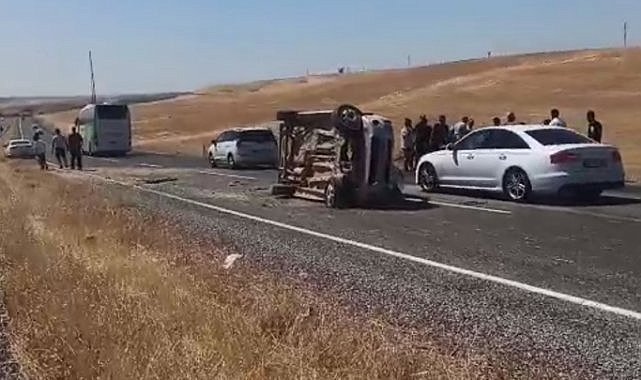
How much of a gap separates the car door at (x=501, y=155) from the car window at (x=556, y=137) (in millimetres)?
284

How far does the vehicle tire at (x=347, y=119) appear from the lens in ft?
64.6

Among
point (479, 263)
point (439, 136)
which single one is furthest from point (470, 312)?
point (439, 136)

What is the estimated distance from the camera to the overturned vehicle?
19734 millimetres

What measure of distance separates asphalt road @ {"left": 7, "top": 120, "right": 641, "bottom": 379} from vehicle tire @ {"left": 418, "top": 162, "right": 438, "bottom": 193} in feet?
2.48

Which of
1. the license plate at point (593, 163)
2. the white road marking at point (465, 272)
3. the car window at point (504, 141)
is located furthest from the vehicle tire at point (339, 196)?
the license plate at point (593, 163)

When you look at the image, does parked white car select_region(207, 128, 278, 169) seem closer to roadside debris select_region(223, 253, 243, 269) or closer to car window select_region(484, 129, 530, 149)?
car window select_region(484, 129, 530, 149)

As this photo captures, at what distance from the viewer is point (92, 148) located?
59812mm

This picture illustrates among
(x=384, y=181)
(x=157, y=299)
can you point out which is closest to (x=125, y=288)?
(x=157, y=299)

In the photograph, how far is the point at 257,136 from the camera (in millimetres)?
39031

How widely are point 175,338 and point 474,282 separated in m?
4.66

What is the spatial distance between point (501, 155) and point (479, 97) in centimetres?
6175

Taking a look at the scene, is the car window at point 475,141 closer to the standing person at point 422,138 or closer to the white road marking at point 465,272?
the white road marking at point 465,272

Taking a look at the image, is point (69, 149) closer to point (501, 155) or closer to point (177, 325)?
point (501, 155)

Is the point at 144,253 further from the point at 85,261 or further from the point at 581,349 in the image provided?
the point at 581,349
